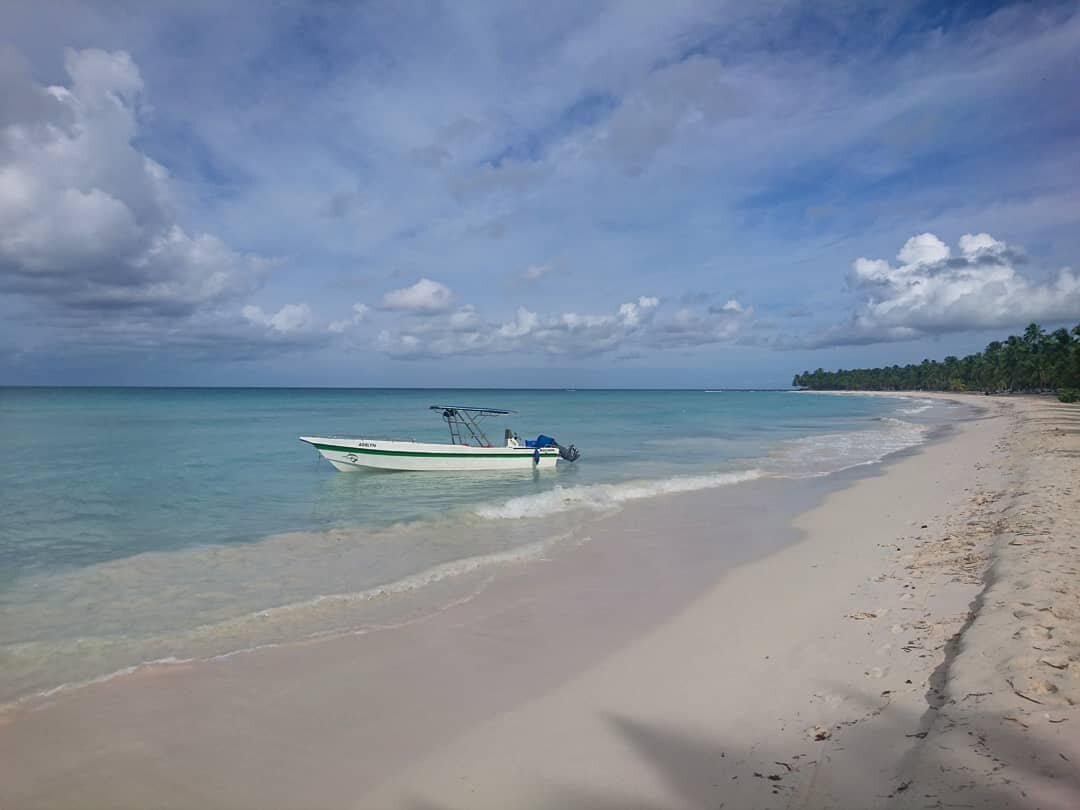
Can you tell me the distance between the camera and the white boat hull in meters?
25.9

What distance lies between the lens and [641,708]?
20.3ft

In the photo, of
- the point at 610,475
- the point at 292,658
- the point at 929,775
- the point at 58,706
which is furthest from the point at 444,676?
the point at 610,475

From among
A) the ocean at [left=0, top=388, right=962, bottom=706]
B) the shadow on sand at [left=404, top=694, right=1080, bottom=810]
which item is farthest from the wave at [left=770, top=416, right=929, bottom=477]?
the shadow on sand at [left=404, top=694, right=1080, bottom=810]

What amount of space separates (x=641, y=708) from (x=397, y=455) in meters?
21.1

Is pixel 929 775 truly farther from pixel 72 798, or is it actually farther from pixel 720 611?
pixel 72 798

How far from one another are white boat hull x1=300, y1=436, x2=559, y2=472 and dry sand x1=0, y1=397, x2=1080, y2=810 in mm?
16488

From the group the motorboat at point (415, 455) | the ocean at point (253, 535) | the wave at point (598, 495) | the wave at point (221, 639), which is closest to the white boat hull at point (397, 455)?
the motorboat at point (415, 455)

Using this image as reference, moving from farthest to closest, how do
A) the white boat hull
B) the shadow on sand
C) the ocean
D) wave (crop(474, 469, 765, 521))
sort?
1. the white boat hull
2. wave (crop(474, 469, 765, 521))
3. the ocean
4. the shadow on sand

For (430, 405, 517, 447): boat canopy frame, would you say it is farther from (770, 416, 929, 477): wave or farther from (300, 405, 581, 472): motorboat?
(770, 416, 929, 477): wave

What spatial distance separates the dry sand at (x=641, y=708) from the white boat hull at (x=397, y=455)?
16488 mm

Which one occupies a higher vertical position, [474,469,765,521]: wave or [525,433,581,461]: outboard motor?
[525,433,581,461]: outboard motor

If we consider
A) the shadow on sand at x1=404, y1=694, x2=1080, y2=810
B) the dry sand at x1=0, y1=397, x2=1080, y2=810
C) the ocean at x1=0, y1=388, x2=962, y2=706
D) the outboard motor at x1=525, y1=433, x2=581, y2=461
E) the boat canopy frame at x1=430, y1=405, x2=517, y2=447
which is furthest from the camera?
the outboard motor at x1=525, y1=433, x2=581, y2=461

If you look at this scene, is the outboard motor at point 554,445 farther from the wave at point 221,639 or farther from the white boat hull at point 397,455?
the wave at point 221,639

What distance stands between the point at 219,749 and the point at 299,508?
13.7 m
